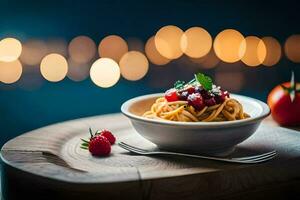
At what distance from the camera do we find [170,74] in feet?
6.93

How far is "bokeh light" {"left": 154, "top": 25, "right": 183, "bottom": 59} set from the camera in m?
2.02

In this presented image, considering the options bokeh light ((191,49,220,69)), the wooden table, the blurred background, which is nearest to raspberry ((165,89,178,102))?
the wooden table

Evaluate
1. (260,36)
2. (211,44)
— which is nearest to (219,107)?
(211,44)

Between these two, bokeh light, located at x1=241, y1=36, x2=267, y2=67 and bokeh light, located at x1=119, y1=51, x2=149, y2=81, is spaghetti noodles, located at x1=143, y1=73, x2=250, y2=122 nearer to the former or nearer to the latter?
bokeh light, located at x1=119, y1=51, x2=149, y2=81

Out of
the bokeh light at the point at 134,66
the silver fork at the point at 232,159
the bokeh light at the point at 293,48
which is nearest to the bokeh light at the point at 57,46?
the bokeh light at the point at 134,66

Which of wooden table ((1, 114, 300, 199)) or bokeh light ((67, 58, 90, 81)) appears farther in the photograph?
bokeh light ((67, 58, 90, 81))

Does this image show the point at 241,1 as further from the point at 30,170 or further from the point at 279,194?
the point at 30,170

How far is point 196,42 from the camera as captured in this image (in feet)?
6.92

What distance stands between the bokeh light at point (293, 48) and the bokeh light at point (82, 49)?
1.01 m

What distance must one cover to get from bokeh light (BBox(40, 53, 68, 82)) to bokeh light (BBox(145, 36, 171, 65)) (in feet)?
1.21

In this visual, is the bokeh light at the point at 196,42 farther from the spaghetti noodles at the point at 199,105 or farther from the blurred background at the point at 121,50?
the spaghetti noodles at the point at 199,105

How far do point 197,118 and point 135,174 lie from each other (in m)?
0.26

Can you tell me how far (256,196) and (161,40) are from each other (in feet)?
4.17

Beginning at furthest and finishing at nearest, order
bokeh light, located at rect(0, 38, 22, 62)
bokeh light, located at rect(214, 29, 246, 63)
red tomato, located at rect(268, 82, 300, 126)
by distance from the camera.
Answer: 1. bokeh light, located at rect(214, 29, 246, 63)
2. bokeh light, located at rect(0, 38, 22, 62)
3. red tomato, located at rect(268, 82, 300, 126)
